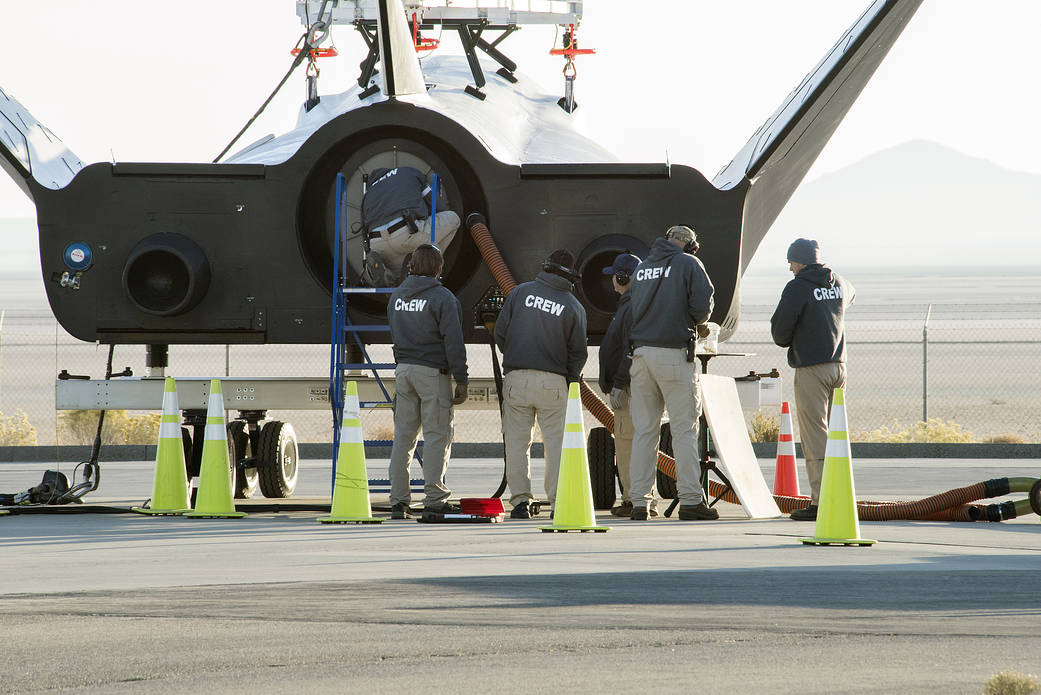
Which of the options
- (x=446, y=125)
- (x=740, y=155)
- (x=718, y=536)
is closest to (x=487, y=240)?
(x=446, y=125)

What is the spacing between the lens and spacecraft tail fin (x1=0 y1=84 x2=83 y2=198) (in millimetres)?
12250

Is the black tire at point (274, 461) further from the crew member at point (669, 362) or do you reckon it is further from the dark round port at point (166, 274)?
the crew member at point (669, 362)

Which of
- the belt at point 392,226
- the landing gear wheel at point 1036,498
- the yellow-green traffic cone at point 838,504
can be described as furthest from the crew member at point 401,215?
the landing gear wheel at point 1036,498

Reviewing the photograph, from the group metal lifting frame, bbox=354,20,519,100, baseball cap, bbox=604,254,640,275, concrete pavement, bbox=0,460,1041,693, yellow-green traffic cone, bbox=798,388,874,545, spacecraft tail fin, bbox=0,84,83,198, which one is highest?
metal lifting frame, bbox=354,20,519,100

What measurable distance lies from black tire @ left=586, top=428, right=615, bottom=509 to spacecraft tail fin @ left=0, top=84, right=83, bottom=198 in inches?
205

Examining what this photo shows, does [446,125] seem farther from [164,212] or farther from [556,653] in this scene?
[556,653]

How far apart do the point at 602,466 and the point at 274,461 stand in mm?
3518

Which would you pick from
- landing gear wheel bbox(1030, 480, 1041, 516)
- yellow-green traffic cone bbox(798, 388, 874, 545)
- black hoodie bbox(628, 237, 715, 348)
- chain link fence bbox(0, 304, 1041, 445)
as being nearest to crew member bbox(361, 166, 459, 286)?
black hoodie bbox(628, 237, 715, 348)

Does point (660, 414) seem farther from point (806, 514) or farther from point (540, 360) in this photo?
point (806, 514)

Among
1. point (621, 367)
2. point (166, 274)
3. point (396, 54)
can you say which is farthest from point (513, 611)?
point (166, 274)

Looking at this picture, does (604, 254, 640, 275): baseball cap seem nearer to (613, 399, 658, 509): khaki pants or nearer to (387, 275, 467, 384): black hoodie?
(613, 399, 658, 509): khaki pants

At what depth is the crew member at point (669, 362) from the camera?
10516 mm

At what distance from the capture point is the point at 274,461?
14.1 meters

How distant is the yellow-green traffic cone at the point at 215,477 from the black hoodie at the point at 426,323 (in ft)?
4.93
